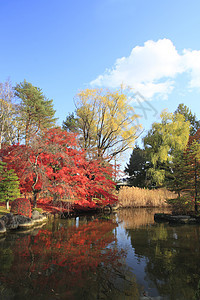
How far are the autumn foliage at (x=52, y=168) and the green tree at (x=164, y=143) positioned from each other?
461 inches

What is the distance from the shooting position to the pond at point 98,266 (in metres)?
3.56

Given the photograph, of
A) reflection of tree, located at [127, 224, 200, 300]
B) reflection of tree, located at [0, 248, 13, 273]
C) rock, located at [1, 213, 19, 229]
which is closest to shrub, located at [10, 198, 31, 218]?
rock, located at [1, 213, 19, 229]

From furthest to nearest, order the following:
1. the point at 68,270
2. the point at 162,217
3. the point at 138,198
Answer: the point at 138,198 → the point at 162,217 → the point at 68,270

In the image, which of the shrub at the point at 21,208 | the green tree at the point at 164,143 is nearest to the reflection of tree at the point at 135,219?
the shrub at the point at 21,208

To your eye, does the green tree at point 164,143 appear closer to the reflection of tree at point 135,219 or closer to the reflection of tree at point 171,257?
the reflection of tree at point 135,219

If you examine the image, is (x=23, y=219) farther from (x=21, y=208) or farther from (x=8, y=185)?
(x=8, y=185)

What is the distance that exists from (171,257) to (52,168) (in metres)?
8.99

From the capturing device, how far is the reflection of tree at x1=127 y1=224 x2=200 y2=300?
3789 millimetres

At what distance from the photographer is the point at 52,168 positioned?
12.6 m

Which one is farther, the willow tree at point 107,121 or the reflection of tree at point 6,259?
the willow tree at point 107,121

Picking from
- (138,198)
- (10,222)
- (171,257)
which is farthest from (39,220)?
(138,198)

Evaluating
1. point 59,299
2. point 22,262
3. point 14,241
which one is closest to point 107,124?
point 14,241

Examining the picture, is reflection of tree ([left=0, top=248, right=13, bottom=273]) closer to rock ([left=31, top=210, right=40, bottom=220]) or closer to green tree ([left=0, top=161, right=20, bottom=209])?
rock ([left=31, top=210, right=40, bottom=220])

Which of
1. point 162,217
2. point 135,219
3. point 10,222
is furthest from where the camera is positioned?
point 162,217
